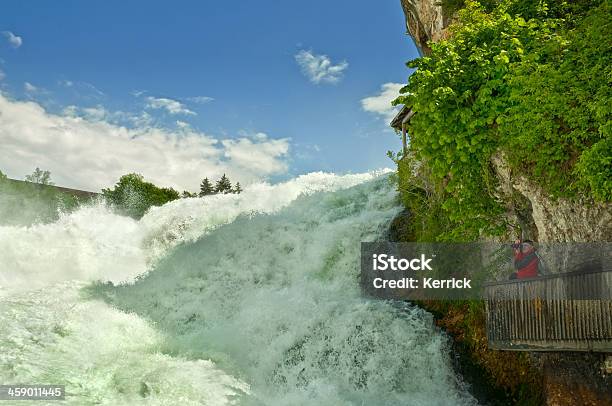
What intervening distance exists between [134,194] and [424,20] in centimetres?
4185

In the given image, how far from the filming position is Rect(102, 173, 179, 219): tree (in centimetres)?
5531

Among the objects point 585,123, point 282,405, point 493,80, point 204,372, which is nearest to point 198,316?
point 204,372

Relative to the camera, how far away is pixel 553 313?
847cm

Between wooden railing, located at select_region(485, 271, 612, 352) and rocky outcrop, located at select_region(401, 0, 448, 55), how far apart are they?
49.7ft

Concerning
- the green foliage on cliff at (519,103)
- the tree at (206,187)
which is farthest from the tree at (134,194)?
the green foliage on cliff at (519,103)

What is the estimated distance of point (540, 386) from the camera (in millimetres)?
10727

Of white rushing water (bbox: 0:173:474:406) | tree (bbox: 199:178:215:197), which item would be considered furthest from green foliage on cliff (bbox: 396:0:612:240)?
tree (bbox: 199:178:215:197)

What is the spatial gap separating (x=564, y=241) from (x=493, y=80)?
3749 mm

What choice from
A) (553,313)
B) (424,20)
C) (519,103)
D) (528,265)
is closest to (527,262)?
(528,265)

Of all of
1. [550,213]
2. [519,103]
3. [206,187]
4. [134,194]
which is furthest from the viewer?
[206,187]

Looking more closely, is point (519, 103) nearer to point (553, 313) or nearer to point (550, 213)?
point (550, 213)

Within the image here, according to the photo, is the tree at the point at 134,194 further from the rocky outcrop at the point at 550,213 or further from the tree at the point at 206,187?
the rocky outcrop at the point at 550,213

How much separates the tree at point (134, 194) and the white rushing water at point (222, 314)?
28667mm

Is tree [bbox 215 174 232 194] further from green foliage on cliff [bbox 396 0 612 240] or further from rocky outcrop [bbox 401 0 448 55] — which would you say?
green foliage on cliff [bbox 396 0 612 240]
